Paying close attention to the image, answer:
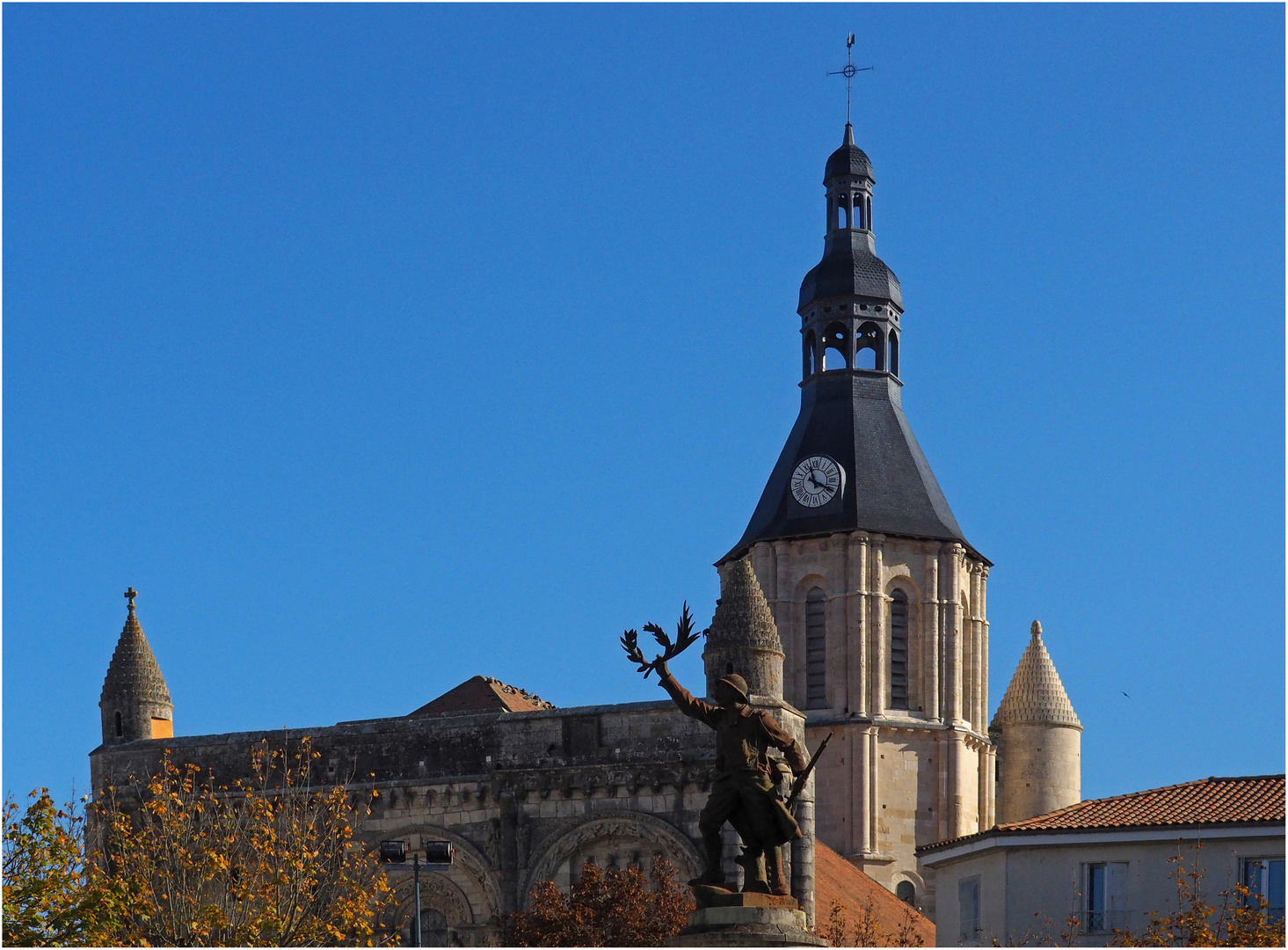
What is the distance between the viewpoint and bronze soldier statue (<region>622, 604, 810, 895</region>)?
2214 centimetres

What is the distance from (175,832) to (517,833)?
26.3 feet

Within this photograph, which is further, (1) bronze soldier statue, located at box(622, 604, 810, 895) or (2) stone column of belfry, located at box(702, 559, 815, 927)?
(2) stone column of belfry, located at box(702, 559, 815, 927)

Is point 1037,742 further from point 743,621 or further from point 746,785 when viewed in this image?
point 746,785

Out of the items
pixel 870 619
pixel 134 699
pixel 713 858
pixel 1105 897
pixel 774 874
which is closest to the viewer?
pixel 774 874

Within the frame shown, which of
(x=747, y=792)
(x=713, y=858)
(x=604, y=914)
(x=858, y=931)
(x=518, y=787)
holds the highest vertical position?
(x=518, y=787)

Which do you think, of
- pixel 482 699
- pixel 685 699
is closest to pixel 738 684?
pixel 685 699

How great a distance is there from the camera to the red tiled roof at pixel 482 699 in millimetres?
55156

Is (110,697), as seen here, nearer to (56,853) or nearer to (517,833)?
(517,833)

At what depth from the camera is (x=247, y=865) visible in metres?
34.8

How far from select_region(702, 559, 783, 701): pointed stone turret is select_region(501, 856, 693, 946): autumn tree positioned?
4.06 meters

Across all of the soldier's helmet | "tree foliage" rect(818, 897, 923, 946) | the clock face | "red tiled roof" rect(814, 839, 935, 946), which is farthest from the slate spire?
the soldier's helmet

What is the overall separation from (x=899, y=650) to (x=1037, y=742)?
5955mm

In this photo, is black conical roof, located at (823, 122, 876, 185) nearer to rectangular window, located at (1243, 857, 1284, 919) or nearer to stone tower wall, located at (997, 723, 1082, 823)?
stone tower wall, located at (997, 723, 1082, 823)

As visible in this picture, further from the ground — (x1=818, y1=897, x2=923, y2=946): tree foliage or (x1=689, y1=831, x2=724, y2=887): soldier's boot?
(x1=689, y1=831, x2=724, y2=887): soldier's boot
